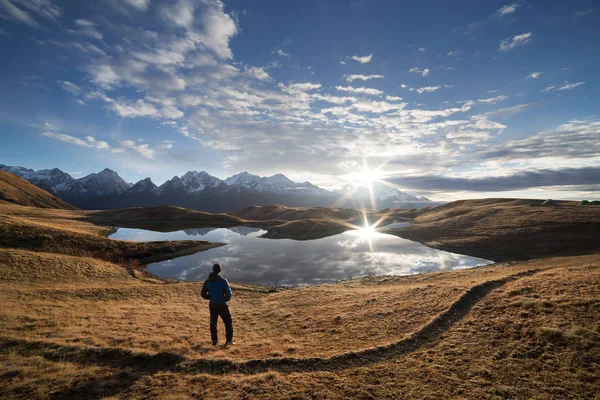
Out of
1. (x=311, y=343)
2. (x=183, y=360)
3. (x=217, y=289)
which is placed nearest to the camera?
(x=183, y=360)

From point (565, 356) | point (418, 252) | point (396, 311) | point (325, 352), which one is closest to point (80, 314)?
point (325, 352)

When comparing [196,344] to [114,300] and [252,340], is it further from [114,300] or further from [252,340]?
[114,300]

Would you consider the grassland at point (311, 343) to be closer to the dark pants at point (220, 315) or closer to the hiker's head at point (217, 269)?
the dark pants at point (220, 315)

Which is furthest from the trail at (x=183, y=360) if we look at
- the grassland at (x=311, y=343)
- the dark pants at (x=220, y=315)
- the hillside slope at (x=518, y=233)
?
the hillside slope at (x=518, y=233)

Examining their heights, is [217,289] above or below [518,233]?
above

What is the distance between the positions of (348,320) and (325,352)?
6483 mm

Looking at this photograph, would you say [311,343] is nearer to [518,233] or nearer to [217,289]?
[217,289]

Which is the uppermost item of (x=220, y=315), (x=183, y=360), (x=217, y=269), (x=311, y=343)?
(x=217, y=269)

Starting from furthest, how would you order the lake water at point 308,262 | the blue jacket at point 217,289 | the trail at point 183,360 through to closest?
the lake water at point 308,262
the blue jacket at point 217,289
the trail at point 183,360

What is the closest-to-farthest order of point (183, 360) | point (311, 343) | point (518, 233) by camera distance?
point (183, 360)
point (311, 343)
point (518, 233)

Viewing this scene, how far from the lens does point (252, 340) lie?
1667 centimetres

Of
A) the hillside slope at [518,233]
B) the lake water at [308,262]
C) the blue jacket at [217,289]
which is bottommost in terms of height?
the lake water at [308,262]

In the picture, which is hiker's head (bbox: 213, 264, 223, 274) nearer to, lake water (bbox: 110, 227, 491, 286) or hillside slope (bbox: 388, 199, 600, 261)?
lake water (bbox: 110, 227, 491, 286)

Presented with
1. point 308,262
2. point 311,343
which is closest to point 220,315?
point 311,343
